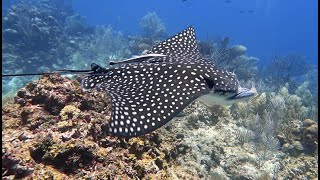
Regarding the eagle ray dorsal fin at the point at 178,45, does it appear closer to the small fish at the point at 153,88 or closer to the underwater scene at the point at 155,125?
the underwater scene at the point at 155,125

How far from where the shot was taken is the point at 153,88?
13.5 feet

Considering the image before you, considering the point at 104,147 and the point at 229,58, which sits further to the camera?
the point at 229,58

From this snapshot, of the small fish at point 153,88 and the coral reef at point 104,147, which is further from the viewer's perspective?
the small fish at point 153,88

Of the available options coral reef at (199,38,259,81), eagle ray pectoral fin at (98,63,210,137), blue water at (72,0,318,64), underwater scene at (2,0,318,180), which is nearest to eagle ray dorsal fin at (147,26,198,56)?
underwater scene at (2,0,318,180)

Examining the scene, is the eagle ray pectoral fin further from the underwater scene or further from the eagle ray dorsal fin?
the eagle ray dorsal fin

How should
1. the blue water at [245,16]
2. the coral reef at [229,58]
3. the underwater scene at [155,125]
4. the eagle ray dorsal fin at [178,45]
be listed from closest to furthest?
the underwater scene at [155,125] < the eagle ray dorsal fin at [178,45] < the coral reef at [229,58] < the blue water at [245,16]

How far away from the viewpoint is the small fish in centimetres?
343

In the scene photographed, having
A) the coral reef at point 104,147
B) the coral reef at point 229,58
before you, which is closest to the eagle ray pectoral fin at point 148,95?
the coral reef at point 104,147

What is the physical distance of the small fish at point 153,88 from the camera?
11.2 feet

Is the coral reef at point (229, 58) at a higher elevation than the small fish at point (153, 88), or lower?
higher

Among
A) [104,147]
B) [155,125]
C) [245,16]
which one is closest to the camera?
[155,125]

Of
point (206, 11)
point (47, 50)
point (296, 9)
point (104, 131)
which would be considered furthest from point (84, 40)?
point (296, 9)

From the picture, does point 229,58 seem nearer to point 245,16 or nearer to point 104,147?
point 104,147

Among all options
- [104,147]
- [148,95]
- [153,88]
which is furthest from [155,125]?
[153,88]
